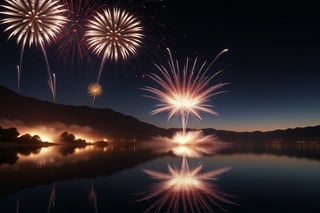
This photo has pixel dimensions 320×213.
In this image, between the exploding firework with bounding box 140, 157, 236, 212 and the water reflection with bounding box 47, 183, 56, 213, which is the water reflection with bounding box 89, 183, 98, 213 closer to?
the water reflection with bounding box 47, 183, 56, 213

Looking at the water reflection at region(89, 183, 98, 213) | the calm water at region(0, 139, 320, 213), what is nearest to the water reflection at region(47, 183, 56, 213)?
the calm water at region(0, 139, 320, 213)

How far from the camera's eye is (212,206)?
22828 mm

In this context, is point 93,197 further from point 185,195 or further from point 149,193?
point 185,195

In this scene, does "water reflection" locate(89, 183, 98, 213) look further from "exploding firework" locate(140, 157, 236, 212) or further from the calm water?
"exploding firework" locate(140, 157, 236, 212)

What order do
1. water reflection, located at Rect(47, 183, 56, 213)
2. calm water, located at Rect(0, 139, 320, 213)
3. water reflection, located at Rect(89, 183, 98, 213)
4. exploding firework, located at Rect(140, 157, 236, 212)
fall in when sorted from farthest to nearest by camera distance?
water reflection, located at Rect(89, 183, 98, 213), calm water, located at Rect(0, 139, 320, 213), water reflection, located at Rect(47, 183, 56, 213), exploding firework, located at Rect(140, 157, 236, 212)

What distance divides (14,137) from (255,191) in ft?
338

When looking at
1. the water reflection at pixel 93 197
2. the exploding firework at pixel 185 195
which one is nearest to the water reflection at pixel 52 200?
the water reflection at pixel 93 197

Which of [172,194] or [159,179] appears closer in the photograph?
[172,194]

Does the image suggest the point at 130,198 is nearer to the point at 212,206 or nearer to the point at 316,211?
the point at 212,206

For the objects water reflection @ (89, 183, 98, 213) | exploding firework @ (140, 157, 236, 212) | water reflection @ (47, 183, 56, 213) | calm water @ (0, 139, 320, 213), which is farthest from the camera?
water reflection @ (89, 183, 98, 213)

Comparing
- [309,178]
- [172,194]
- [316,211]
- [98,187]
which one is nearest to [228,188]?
[172,194]

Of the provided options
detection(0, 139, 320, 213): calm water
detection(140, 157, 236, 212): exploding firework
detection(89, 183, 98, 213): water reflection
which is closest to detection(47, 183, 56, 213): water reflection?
detection(0, 139, 320, 213): calm water

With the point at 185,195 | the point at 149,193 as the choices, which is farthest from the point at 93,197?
the point at 185,195

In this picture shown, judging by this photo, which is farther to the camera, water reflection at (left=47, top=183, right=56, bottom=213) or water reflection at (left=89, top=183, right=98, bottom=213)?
water reflection at (left=89, top=183, right=98, bottom=213)
